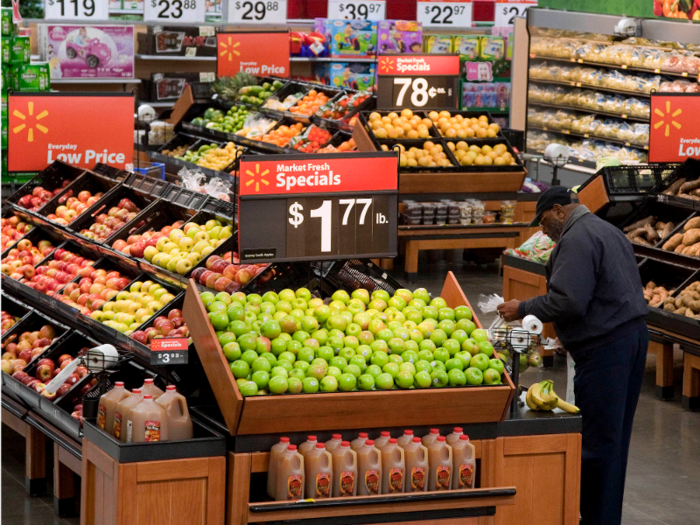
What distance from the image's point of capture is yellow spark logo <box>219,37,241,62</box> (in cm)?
1298

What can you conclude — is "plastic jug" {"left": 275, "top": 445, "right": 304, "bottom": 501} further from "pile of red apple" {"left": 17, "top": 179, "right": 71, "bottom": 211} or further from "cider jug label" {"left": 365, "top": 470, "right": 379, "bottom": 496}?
"pile of red apple" {"left": 17, "top": 179, "right": 71, "bottom": 211}

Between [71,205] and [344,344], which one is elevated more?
[71,205]

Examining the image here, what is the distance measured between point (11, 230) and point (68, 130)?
863 millimetres

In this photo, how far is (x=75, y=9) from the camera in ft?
45.3

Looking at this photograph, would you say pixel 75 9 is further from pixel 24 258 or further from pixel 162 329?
pixel 162 329

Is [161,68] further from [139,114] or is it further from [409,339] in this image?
[409,339]

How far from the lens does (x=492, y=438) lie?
15.1 feet

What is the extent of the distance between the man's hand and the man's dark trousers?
1.17ft

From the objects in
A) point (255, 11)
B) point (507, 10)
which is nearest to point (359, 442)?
point (255, 11)

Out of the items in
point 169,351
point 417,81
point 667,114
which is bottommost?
point 169,351

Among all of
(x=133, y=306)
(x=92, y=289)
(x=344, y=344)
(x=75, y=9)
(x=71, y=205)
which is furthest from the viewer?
(x=75, y=9)

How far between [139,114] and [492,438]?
344 inches

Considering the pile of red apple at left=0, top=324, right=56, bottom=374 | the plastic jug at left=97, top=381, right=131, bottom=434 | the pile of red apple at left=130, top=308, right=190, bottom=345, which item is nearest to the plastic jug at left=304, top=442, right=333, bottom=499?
the plastic jug at left=97, top=381, right=131, bottom=434

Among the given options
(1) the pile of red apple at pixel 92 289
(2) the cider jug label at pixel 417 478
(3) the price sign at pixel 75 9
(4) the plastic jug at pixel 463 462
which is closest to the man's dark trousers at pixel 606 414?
(4) the plastic jug at pixel 463 462
